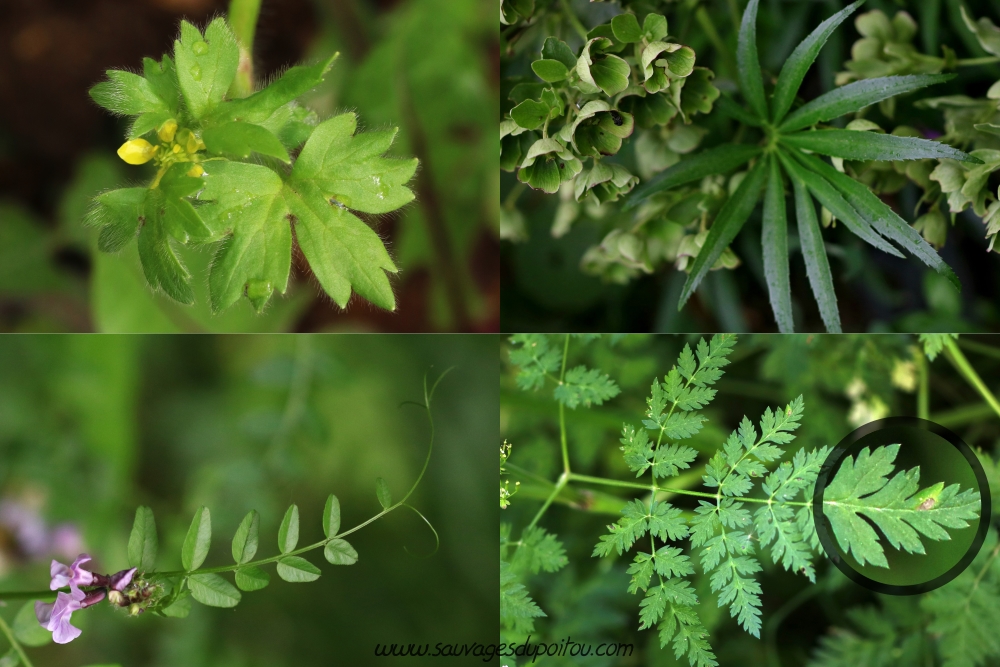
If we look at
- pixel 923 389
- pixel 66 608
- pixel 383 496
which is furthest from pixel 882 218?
pixel 66 608

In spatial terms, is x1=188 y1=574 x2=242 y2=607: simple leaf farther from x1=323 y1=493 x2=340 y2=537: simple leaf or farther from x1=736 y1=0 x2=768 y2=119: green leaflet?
x1=736 y1=0 x2=768 y2=119: green leaflet

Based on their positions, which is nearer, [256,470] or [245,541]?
[245,541]

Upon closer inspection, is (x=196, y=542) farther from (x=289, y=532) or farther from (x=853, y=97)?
(x=853, y=97)

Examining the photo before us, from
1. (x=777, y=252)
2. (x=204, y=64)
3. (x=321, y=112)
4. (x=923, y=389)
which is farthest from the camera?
(x=321, y=112)

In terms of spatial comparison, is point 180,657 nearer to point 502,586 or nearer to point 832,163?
point 502,586

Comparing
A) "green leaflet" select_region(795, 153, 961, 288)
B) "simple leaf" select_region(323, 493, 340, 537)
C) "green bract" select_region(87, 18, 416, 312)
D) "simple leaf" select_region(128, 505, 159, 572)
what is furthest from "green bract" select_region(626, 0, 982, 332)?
"simple leaf" select_region(128, 505, 159, 572)

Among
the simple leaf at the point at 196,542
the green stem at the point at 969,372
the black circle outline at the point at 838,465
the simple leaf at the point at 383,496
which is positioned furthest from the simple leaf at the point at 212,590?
the green stem at the point at 969,372
